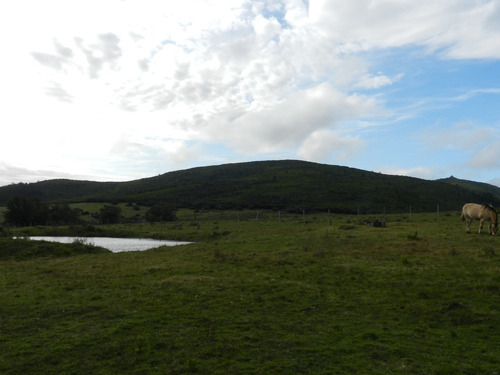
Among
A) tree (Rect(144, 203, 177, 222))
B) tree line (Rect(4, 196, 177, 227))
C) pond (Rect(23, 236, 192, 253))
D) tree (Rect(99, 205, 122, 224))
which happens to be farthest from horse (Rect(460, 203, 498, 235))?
tree (Rect(99, 205, 122, 224))

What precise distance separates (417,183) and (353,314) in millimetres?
134336

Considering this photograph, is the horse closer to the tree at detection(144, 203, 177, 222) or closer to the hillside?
the tree at detection(144, 203, 177, 222)

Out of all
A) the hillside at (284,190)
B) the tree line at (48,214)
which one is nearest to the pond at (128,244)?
the tree line at (48,214)

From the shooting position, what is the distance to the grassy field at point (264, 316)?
7445mm

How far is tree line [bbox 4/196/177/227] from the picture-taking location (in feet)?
231

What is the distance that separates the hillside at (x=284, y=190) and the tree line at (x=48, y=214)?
77.4ft

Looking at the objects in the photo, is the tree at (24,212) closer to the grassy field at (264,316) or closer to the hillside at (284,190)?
the hillside at (284,190)

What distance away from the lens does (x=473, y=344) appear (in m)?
8.19

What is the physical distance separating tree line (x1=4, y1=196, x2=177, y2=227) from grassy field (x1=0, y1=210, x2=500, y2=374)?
5307 centimetres

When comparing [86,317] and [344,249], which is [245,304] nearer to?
[86,317]

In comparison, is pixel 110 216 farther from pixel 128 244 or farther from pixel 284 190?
pixel 284 190

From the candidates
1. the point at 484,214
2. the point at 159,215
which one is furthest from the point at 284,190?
the point at 484,214

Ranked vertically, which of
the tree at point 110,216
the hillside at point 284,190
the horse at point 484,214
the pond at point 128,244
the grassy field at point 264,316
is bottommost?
the pond at point 128,244

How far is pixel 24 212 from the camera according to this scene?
71438mm
